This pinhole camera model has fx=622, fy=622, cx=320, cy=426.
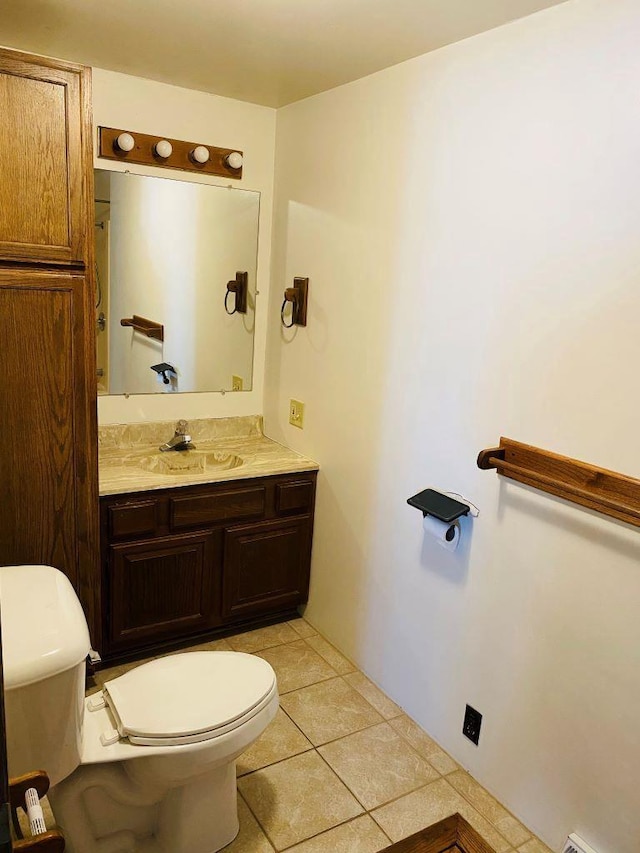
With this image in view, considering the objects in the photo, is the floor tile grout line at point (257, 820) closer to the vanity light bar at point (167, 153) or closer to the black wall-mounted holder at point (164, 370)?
the black wall-mounted holder at point (164, 370)

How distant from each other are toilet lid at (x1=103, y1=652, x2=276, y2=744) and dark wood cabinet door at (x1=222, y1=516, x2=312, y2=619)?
2.61ft

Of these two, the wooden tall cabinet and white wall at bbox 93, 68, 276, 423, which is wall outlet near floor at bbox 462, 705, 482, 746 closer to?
the wooden tall cabinet

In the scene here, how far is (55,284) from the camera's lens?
6.20 ft

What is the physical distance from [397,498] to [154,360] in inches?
48.9

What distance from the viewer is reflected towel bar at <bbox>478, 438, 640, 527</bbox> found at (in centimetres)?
147

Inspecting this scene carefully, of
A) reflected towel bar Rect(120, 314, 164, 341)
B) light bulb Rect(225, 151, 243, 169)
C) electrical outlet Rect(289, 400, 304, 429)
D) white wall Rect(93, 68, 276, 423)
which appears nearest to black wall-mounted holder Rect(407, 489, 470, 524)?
electrical outlet Rect(289, 400, 304, 429)

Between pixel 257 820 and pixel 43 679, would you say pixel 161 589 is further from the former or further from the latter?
pixel 43 679

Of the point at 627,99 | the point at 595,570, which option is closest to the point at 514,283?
the point at 627,99

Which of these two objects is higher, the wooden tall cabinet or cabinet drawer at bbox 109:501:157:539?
the wooden tall cabinet

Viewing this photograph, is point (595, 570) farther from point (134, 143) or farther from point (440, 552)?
point (134, 143)

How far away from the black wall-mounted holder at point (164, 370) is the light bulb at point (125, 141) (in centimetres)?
87

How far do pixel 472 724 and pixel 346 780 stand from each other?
441 millimetres

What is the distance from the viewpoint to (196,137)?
103 inches

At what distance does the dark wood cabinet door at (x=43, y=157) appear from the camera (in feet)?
5.77
